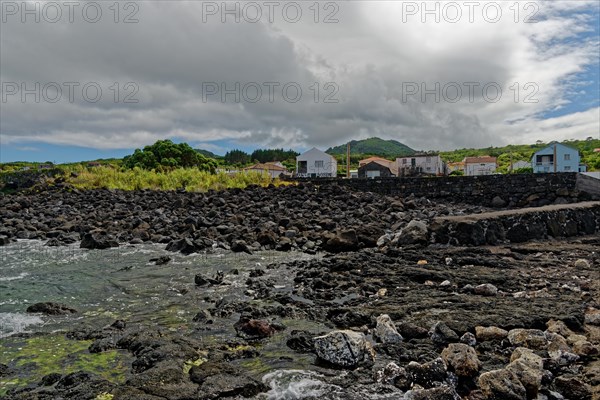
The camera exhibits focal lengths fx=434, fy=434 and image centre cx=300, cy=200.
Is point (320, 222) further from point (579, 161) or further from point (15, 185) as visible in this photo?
point (579, 161)

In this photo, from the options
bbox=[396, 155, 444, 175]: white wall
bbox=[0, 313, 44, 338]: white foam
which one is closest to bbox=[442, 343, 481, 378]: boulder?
bbox=[0, 313, 44, 338]: white foam

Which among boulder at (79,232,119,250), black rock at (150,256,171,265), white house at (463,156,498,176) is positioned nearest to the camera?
black rock at (150,256,171,265)

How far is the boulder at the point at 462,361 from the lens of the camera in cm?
371

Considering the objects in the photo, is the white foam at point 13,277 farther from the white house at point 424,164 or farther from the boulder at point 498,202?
the white house at point 424,164

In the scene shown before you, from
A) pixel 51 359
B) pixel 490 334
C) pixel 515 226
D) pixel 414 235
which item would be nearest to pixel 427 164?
pixel 515 226

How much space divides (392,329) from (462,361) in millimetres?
1035

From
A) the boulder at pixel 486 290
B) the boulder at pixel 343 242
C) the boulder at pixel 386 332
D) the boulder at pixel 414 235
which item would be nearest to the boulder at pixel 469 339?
the boulder at pixel 386 332

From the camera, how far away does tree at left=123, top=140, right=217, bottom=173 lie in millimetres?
41000

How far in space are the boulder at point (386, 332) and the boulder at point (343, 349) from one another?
435mm

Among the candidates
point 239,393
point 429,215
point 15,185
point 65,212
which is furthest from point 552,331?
point 15,185

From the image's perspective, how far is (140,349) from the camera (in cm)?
449

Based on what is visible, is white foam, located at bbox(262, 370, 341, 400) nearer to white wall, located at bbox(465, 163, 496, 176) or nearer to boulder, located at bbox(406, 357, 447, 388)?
boulder, located at bbox(406, 357, 447, 388)

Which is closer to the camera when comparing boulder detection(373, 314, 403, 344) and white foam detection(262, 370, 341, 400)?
white foam detection(262, 370, 341, 400)

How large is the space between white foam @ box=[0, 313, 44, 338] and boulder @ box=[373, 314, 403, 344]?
4308 mm
